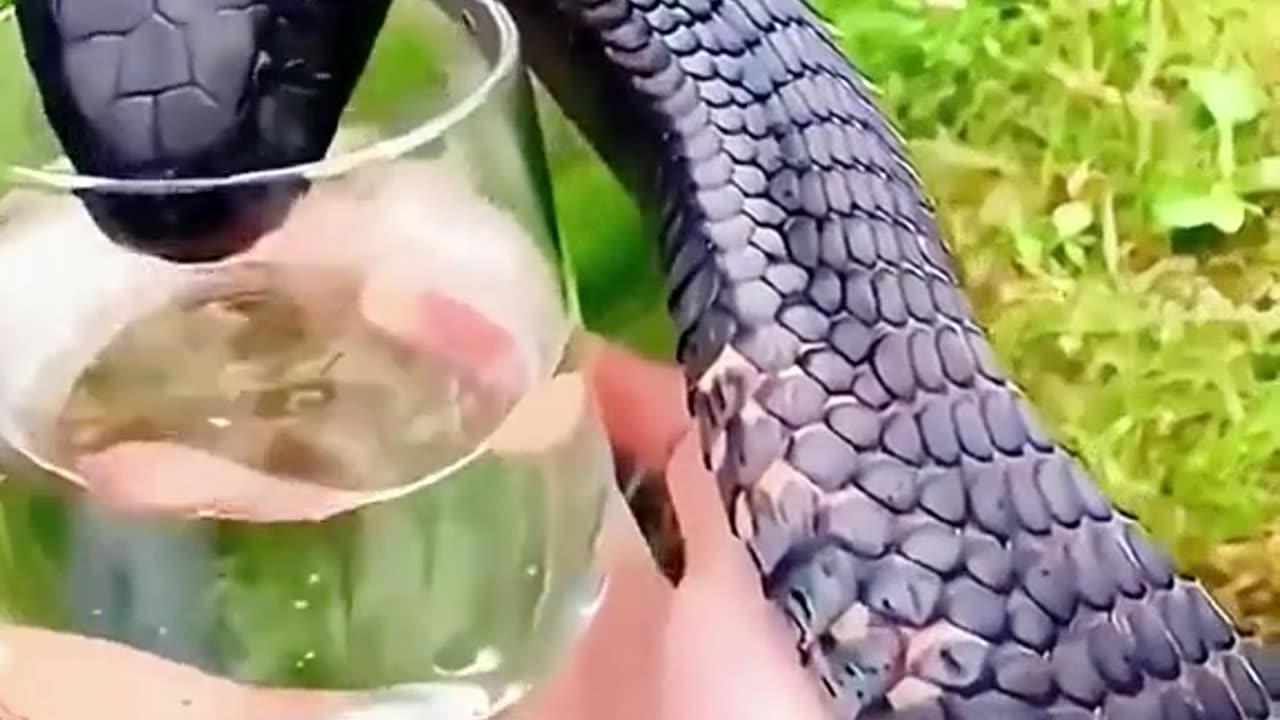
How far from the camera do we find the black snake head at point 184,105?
0.36 m

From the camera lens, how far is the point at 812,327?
0.37 meters

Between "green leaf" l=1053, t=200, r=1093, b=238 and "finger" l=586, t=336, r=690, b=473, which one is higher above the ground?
"green leaf" l=1053, t=200, r=1093, b=238

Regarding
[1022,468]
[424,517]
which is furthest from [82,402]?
[1022,468]

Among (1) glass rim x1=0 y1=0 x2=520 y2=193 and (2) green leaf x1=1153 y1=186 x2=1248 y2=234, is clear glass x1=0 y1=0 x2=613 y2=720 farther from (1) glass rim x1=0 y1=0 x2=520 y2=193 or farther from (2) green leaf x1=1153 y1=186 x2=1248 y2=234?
(2) green leaf x1=1153 y1=186 x2=1248 y2=234

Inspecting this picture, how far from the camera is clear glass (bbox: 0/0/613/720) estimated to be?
0.39 metres

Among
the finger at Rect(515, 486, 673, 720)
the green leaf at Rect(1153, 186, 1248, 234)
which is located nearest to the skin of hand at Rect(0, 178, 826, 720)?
the finger at Rect(515, 486, 673, 720)

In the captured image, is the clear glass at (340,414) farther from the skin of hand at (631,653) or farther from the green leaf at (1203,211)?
the green leaf at (1203,211)

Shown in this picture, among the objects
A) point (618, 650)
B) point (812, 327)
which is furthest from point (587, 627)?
point (812, 327)

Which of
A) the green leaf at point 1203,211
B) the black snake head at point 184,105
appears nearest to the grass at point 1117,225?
the green leaf at point 1203,211

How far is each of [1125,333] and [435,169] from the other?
0.52ft

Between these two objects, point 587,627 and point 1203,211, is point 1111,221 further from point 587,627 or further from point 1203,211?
point 587,627

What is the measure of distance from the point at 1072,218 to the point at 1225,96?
5 centimetres

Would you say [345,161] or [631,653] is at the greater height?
[345,161]

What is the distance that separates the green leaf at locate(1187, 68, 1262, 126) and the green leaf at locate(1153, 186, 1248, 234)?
0.10 ft
